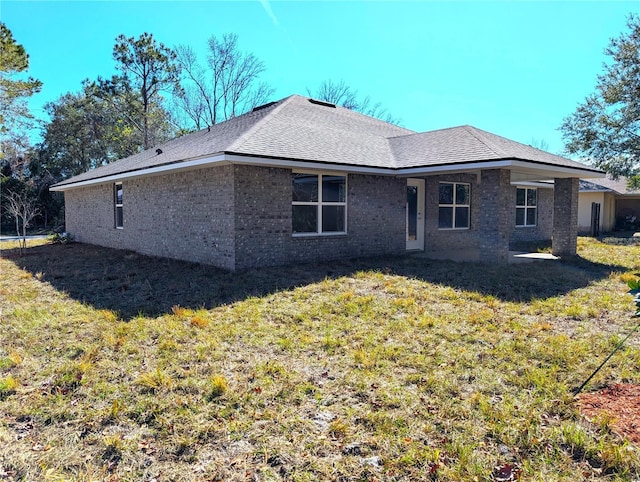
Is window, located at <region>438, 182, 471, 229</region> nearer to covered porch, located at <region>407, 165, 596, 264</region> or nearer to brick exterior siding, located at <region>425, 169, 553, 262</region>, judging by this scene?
covered porch, located at <region>407, 165, 596, 264</region>

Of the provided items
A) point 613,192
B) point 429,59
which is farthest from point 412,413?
point 613,192

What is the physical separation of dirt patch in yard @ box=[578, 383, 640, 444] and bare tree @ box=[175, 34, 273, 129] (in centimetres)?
3506

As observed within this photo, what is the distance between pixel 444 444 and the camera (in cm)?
314

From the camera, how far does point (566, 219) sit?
→ 44.5ft

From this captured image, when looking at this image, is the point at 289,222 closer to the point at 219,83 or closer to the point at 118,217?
the point at 118,217

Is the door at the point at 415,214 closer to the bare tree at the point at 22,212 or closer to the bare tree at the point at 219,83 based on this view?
the bare tree at the point at 22,212

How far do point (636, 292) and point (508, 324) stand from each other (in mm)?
2991

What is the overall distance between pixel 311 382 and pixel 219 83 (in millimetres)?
35613

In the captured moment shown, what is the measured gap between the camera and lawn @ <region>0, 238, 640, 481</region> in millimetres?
2986

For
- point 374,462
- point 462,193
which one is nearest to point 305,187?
point 462,193

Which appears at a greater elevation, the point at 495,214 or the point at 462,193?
the point at 462,193

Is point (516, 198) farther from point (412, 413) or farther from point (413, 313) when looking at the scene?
point (412, 413)

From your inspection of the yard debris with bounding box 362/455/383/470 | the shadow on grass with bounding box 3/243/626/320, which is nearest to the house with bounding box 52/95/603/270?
the shadow on grass with bounding box 3/243/626/320

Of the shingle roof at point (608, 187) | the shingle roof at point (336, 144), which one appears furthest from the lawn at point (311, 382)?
the shingle roof at point (608, 187)
